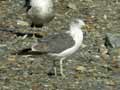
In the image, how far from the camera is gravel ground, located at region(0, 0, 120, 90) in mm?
9367

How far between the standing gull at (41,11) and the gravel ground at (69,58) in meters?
0.26

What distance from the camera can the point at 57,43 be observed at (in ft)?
31.1

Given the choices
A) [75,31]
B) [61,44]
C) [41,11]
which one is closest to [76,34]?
[75,31]

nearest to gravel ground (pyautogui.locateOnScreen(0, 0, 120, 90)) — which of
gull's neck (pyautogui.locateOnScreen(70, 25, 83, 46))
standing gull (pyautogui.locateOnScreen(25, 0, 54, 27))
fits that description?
standing gull (pyautogui.locateOnScreen(25, 0, 54, 27))

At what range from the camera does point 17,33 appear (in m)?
13.0

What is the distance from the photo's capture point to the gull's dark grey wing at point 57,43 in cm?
935

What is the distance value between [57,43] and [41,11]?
4035 millimetres

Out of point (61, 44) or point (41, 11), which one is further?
point (41, 11)

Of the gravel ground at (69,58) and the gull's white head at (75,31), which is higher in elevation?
the gull's white head at (75,31)

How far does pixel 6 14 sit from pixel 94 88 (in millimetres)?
6159

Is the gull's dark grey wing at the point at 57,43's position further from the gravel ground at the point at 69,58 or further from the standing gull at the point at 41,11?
the standing gull at the point at 41,11

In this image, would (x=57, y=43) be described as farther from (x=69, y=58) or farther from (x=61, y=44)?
(x=69, y=58)

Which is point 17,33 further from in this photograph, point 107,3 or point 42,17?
point 107,3

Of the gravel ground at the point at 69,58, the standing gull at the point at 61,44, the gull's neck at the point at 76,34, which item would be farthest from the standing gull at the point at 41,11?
the standing gull at the point at 61,44
